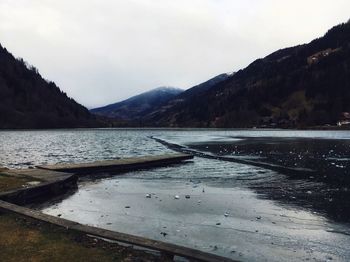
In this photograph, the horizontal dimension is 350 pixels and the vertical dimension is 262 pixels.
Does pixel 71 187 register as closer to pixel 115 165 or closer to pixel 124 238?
pixel 115 165

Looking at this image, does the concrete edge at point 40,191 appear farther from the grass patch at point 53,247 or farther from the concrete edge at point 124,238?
the grass patch at point 53,247

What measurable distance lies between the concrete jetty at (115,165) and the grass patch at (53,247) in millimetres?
27504

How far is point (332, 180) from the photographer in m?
38.7

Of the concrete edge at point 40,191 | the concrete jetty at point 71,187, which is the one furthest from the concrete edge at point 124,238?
the concrete edge at point 40,191

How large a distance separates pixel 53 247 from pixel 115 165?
36.6 meters

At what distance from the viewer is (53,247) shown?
579 inches

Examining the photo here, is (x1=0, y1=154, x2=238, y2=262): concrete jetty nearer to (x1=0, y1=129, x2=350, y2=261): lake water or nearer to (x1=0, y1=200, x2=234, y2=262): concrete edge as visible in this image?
(x1=0, y1=200, x2=234, y2=262): concrete edge

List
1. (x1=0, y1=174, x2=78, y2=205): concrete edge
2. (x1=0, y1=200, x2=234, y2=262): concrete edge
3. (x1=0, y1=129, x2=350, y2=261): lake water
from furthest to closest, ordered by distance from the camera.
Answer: (x1=0, y1=174, x2=78, y2=205): concrete edge → (x1=0, y1=129, x2=350, y2=261): lake water → (x1=0, y1=200, x2=234, y2=262): concrete edge

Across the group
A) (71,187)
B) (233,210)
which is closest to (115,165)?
(71,187)

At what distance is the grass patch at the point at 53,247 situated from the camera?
541 inches

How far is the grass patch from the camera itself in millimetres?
13734

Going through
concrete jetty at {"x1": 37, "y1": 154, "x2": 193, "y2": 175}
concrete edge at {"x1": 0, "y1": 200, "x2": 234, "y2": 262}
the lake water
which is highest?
concrete edge at {"x1": 0, "y1": 200, "x2": 234, "y2": 262}

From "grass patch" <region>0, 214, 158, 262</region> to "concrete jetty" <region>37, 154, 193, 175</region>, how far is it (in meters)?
27.5

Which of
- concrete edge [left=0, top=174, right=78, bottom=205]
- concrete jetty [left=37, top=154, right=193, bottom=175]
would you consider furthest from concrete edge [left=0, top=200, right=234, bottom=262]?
concrete jetty [left=37, top=154, right=193, bottom=175]
